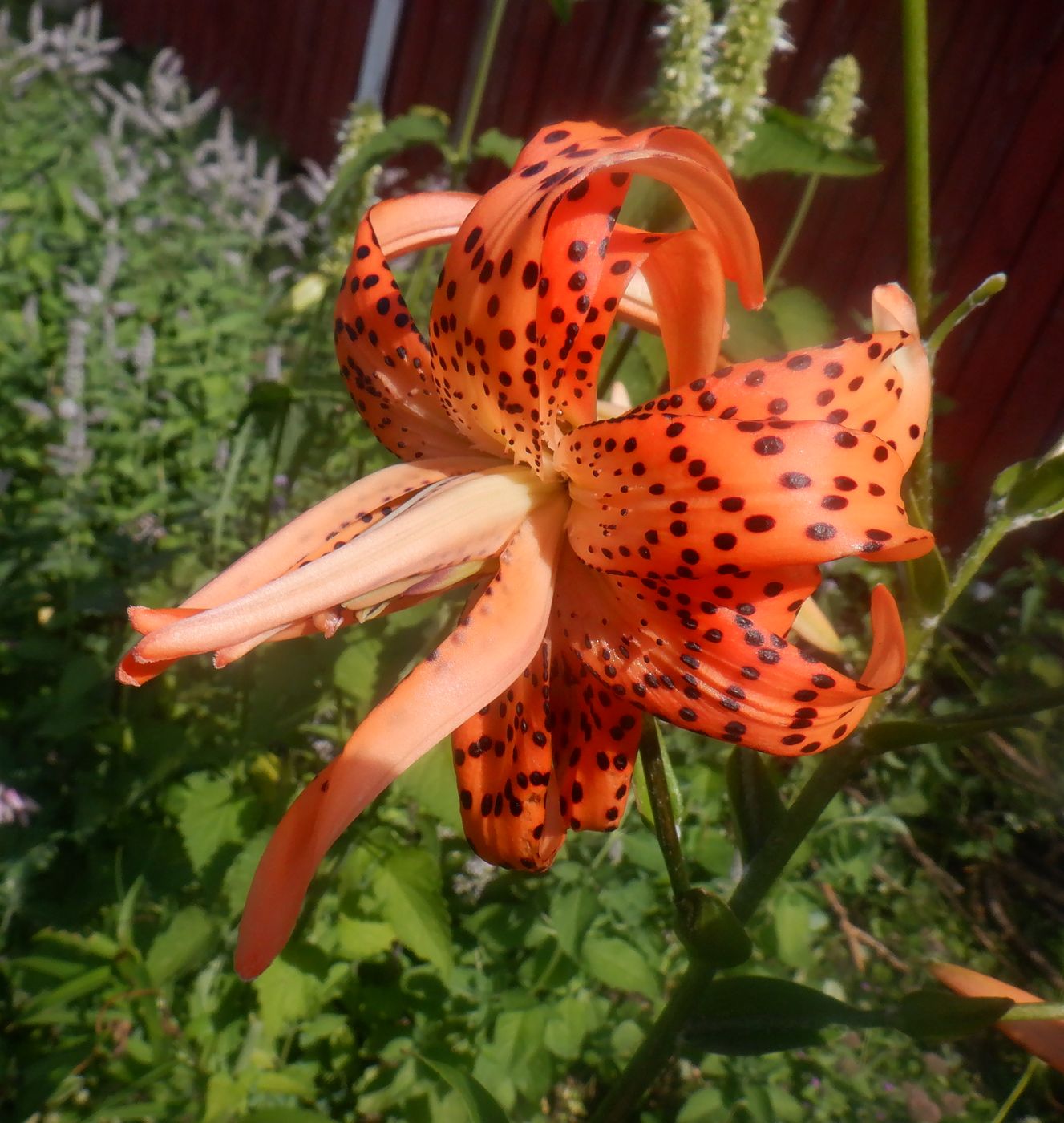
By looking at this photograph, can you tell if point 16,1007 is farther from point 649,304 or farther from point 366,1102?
point 649,304

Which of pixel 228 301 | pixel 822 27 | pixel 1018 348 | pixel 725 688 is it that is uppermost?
pixel 822 27

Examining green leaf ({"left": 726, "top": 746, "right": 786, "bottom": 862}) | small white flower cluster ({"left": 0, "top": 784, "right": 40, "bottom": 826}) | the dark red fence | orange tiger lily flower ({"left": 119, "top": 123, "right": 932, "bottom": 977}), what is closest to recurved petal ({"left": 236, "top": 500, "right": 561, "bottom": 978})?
orange tiger lily flower ({"left": 119, "top": 123, "right": 932, "bottom": 977})

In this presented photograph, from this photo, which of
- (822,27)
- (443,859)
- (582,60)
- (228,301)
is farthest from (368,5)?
(443,859)

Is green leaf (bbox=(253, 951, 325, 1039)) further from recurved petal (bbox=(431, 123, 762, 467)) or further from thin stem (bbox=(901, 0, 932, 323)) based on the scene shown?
thin stem (bbox=(901, 0, 932, 323))

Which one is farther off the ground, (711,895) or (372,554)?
(372,554)

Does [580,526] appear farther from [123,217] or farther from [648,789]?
[123,217]

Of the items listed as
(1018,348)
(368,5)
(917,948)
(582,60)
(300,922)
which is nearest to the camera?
(300,922)
